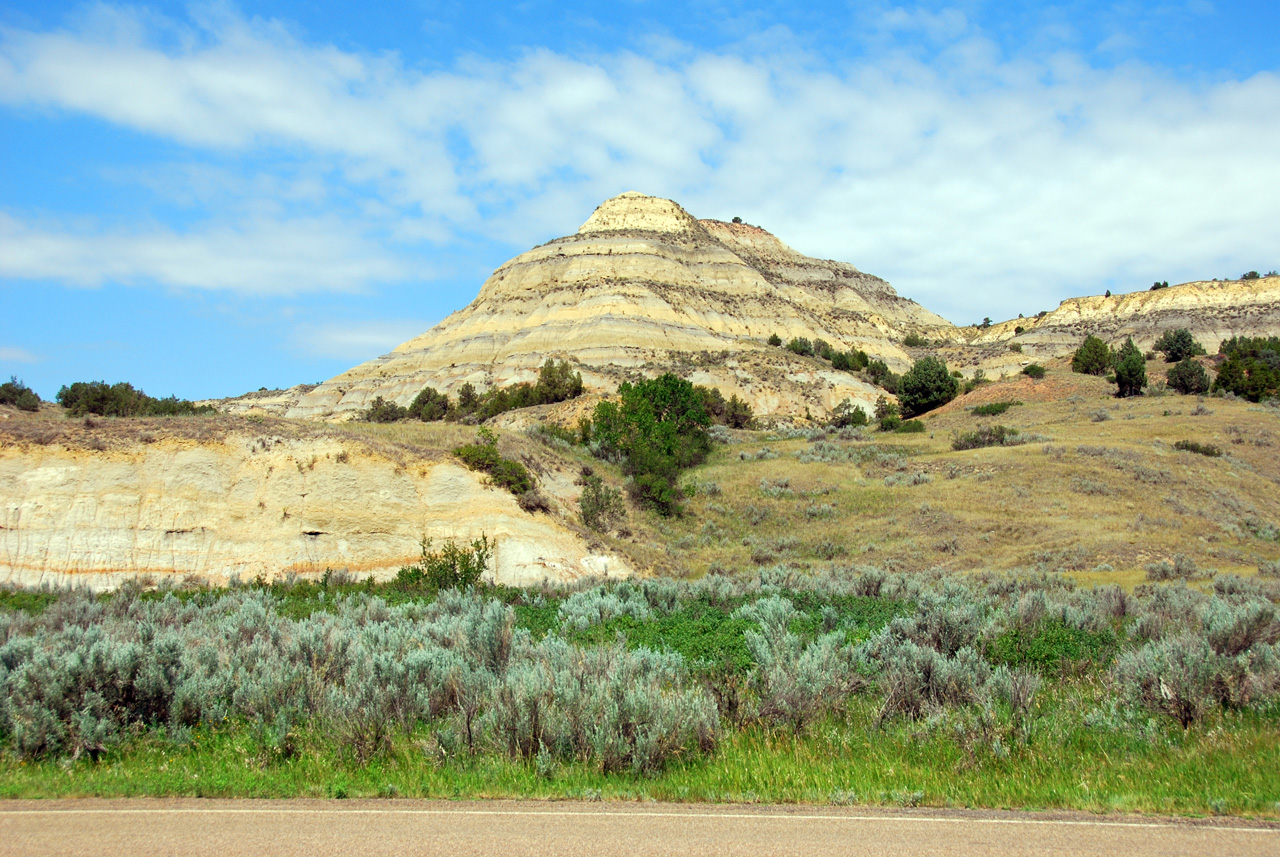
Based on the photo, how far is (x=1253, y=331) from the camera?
92.6 metres

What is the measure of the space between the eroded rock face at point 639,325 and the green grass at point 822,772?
2414 inches

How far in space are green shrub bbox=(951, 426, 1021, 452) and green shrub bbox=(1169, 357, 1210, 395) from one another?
62.1ft

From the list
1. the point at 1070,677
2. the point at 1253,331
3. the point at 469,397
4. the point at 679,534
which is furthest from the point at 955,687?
the point at 1253,331

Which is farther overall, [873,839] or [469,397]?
[469,397]

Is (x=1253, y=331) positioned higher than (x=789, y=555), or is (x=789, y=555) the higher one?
(x=1253, y=331)

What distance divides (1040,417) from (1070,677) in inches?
1822

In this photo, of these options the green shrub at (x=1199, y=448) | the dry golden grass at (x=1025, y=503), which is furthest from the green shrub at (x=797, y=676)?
the green shrub at (x=1199, y=448)

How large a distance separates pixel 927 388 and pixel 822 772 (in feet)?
194

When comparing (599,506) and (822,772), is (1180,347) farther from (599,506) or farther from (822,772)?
(822,772)

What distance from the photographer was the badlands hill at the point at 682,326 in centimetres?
7706

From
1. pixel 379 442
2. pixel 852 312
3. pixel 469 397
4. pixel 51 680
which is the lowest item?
pixel 51 680

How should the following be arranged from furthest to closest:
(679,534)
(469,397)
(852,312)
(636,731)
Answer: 1. (852,312)
2. (469,397)
3. (679,534)
4. (636,731)

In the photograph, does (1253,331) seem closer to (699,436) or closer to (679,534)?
(699,436)

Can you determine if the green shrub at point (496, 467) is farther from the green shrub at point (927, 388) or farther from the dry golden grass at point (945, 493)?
the green shrub at point (927, 388)
